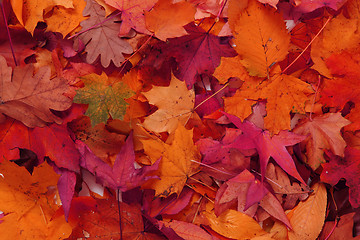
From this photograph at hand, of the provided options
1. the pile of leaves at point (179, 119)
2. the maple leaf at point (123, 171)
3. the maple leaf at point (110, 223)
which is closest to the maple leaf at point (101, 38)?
the pile of leaves at point (179, 119)

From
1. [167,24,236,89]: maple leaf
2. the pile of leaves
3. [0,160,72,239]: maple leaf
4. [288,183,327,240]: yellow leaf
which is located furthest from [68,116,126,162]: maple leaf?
[288,183,327,240]: yellow leaf

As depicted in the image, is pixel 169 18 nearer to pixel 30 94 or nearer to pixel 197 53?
pixel 197 53

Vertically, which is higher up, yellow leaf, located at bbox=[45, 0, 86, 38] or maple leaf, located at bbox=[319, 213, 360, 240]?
yellow leaf, located at bbox=[45, 0, 86, 38]

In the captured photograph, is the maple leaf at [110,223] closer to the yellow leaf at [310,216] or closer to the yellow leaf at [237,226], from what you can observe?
the yellow leaf at [237,226]

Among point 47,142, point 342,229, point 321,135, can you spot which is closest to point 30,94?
point 47,142

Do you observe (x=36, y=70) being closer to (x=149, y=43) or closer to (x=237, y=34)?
(x=149, y=43)

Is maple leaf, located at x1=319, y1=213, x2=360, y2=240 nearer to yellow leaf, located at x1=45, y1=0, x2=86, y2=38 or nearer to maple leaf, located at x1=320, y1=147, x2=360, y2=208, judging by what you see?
maple leaf, located at x1=320, y1=147, x2=360, y2=208
